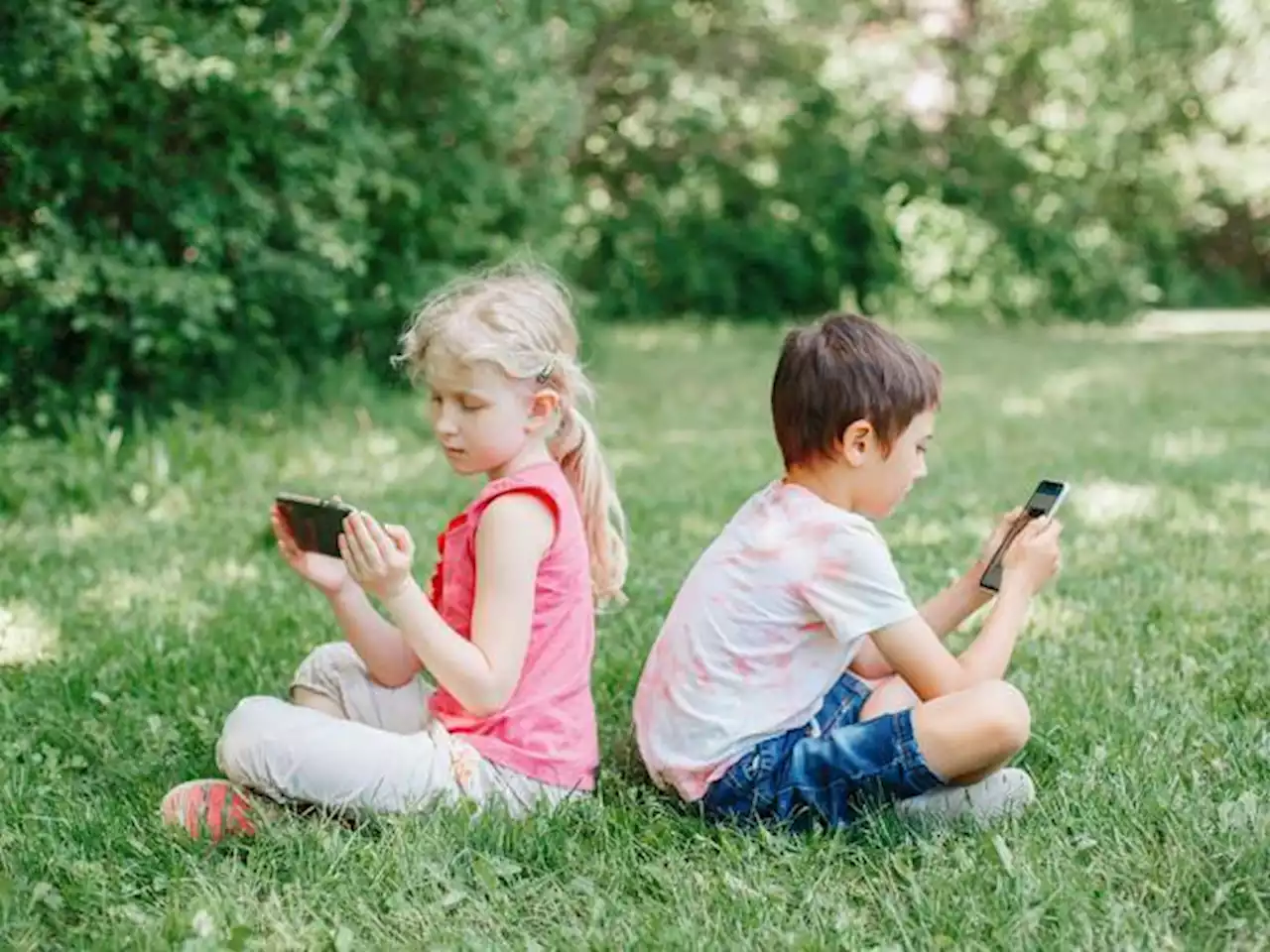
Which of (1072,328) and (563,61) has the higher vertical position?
(563,61)

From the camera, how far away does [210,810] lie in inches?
109

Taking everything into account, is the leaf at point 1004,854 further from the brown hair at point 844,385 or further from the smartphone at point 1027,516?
the brown hair at point 844,385

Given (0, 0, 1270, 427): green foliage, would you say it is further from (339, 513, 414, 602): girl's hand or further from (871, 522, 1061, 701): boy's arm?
(871, 522, 1061, 701): boy's arm

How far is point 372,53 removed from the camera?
803 cm

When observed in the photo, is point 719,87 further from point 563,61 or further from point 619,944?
point 619,944

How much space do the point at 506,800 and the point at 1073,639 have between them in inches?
70.4

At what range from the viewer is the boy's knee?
8.59 ft

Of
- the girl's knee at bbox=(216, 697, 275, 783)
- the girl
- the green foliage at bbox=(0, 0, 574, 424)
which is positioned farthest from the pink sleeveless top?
the green foliage at bbox=(0, 0, 574, 424)

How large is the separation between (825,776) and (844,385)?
686 mm

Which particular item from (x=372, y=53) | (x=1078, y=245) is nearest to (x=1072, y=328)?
(x=1078, y=245)

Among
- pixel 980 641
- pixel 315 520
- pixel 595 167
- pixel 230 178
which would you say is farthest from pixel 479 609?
pixel 595 167

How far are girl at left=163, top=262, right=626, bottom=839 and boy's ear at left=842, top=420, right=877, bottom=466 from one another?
0.50 metres

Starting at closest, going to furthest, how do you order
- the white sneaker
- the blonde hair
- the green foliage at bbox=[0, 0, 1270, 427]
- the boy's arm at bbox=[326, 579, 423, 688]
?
the white sneaker < the blonde hair < the boy's arm at bbox=[326, 579, 423, 688] < the green foliage at bbox=[0, 0, 1270, 427]

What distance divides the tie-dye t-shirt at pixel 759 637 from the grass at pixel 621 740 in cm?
15
